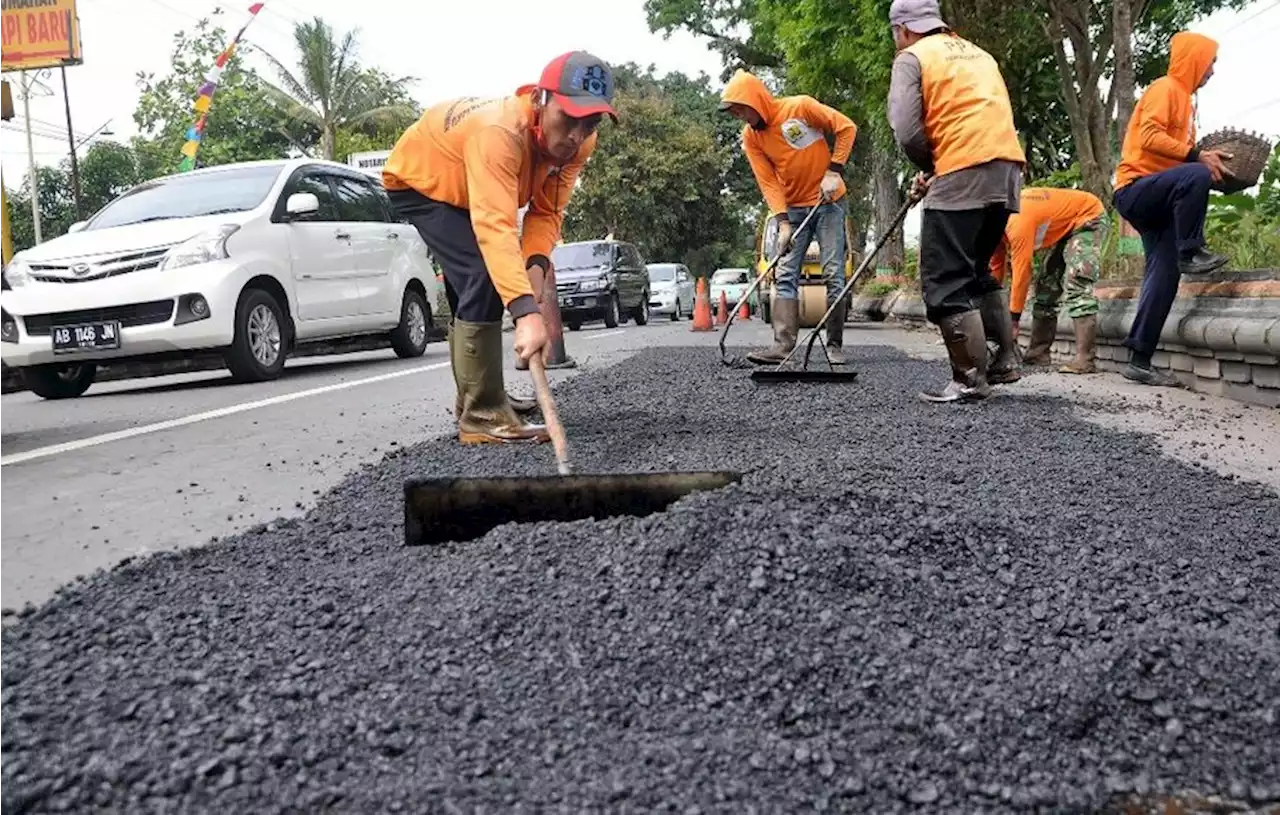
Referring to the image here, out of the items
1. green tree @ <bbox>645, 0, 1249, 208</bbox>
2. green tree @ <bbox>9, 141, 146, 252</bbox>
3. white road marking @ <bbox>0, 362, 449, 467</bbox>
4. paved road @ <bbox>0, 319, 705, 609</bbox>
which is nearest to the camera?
paved road @ <bbox>0, 319, 705, 609</bbox>

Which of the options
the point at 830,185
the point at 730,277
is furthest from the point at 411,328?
the point at 730,277

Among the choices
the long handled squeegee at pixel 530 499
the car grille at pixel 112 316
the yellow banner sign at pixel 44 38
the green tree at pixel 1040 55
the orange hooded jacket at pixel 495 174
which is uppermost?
the yellow banner sign at pixel 44 38

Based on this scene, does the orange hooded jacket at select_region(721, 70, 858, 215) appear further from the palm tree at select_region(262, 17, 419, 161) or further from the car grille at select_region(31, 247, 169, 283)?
the palm tree at select_region(262, 17, 419, 161)

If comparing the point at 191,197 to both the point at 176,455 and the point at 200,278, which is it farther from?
the point at 176,455

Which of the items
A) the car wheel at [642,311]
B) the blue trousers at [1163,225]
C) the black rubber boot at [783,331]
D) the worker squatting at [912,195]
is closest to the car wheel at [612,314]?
the car wheel at [642,311]

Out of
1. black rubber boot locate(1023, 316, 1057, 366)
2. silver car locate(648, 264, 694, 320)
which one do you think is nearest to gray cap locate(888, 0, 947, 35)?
black rubber boot locate(1023, 316, 1057, 366)

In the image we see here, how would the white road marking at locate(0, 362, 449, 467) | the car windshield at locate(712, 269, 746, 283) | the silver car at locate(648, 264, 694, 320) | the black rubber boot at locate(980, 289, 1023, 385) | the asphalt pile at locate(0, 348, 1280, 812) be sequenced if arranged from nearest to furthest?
the asphalt pile at locate(0, 348, 1280, 812)
the white road marking at locate(0, 362, 449, 467)
the black rubber boot at locate(980, 289, 1023, 385)
the silver car at locate(648, 264, 694, 320)
the car windshield at locate(712, 269, 746, 283)

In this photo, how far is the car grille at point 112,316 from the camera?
7.58m

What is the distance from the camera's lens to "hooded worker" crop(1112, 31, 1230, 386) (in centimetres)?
595

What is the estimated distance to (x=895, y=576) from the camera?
2283mm

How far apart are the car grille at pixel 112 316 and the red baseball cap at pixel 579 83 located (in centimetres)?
488

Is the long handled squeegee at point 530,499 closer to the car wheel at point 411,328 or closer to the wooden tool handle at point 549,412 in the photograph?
the wooden tool handle at point 549,412

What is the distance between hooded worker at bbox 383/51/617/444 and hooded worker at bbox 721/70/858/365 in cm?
276

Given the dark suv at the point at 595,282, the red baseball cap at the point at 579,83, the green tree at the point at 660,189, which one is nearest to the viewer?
the red baseball cap at the point at 579,83
